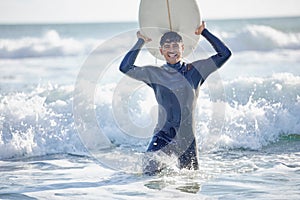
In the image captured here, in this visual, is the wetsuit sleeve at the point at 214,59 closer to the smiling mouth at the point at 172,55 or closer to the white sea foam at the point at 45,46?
the smiling mouth at the point at 172,55

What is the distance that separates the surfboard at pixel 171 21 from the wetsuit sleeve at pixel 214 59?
208mm

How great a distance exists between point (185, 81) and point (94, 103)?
2535mm

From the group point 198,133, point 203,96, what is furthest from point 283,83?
point 198,133

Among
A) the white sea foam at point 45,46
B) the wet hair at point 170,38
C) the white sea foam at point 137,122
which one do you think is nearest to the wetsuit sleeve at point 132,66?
the wet hair at point 170,38

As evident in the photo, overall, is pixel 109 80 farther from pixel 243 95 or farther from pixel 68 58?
pixel 68 58

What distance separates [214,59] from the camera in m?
4.27

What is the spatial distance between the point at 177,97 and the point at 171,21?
59 centimetres

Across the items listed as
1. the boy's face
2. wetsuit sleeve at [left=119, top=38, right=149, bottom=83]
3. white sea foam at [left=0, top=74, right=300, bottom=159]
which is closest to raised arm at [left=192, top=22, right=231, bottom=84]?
the boy's face

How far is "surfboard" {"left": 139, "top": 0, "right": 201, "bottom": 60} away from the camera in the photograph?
4.46 meters

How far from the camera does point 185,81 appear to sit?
431cm

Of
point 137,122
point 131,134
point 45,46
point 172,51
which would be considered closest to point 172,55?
point 172,51

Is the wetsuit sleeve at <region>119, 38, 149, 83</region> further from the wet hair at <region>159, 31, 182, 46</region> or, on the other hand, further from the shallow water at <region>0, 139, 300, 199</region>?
the shallow water at <region>0, 139, 300, 199</region>

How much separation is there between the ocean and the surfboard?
2.40 feet

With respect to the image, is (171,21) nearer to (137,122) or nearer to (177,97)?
(177,97)
